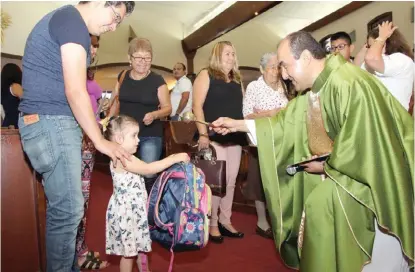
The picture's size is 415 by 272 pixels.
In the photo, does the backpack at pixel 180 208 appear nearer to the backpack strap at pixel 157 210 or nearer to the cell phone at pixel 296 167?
the backpack strap at pixel 157 210

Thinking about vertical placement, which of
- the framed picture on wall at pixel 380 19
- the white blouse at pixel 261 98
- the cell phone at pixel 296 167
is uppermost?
the framed picture on wall at pixel 380 19

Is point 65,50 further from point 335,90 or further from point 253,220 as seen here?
point 253,220

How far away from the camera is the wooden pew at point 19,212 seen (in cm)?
218

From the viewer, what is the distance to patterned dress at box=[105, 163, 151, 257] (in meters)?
1.99

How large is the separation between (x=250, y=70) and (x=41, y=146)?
9.12m

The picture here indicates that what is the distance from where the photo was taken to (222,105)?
3029 mm

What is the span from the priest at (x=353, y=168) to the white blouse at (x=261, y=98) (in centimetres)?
116

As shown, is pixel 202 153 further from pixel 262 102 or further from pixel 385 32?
pixel 385 32

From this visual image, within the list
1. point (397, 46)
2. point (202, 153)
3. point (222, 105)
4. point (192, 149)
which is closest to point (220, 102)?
point (222, 105)

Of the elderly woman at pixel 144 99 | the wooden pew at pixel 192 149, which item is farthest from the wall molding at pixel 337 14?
the elderly woman at pixel 144 99

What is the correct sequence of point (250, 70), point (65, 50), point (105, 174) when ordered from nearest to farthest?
point (65, 50), point (105, 174), point (250, 70)

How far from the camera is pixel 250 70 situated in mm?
10383

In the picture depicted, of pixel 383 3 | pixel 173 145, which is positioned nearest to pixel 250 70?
pixel 383 3

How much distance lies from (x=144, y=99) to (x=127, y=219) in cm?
106
